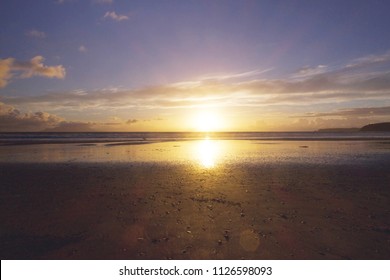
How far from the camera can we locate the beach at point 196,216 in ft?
24.8

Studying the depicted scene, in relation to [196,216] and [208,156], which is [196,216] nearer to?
[196,216]

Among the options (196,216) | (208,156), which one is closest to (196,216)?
A: (196,216)

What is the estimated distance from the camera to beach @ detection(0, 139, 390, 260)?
7.55 metres

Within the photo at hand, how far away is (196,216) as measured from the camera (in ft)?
33.2

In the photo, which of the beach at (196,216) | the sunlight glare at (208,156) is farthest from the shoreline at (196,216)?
the sunlight glare at (208,156)

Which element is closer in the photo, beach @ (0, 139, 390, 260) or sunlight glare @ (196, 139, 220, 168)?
beach @ (0, 139, 390, 260)

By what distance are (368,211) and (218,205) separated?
204 inches

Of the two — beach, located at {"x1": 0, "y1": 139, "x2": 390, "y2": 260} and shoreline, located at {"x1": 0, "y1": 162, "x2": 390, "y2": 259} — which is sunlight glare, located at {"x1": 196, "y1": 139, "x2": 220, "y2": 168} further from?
shoreline, located at {"x1": 0, "y1": 162, "x2": 390, "y2": 259}

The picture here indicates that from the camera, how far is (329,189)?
14.3 m

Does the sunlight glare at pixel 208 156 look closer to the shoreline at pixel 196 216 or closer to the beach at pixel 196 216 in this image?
the beach at pixel 196 216

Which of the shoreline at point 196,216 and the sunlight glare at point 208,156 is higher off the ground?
the sunlight glare at point 208,156

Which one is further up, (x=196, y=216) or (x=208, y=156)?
(x=208, y=156)

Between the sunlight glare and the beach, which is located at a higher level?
the sunlight glare

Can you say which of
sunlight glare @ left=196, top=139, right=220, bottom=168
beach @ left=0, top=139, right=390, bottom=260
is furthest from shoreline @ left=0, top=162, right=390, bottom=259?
sunlight glare @ left=196, top=139, right=220, bottom=168
